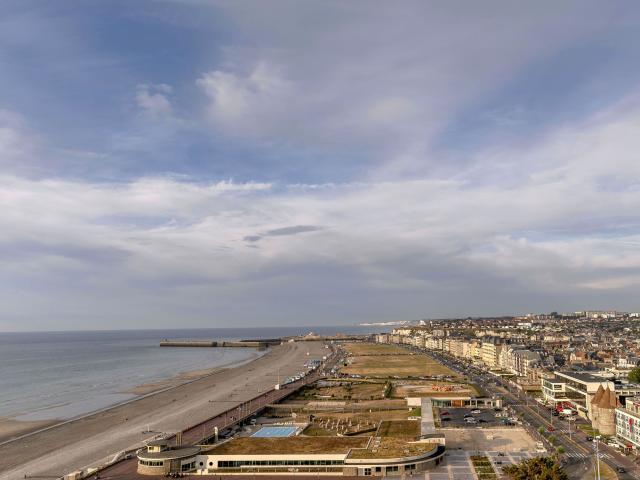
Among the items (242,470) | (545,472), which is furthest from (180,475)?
(545,472)

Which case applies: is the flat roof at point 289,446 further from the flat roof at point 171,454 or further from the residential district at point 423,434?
the flat roof at point 171,454

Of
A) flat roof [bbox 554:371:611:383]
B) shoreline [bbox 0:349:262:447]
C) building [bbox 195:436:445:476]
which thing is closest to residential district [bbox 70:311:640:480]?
building [bbox 195:436:445:476]

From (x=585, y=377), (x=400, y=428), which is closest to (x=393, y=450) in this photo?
(x=400, y=428)

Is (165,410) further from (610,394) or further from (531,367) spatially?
(531,367)

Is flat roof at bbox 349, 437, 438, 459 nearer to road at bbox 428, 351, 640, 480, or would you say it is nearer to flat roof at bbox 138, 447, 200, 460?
road at bbox 428, 351, 640, 480

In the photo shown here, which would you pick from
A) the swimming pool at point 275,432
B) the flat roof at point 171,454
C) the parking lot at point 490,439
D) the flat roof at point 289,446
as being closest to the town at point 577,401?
the parking lot at point 490,439

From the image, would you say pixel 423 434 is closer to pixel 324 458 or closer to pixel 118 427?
pixel 324 458
